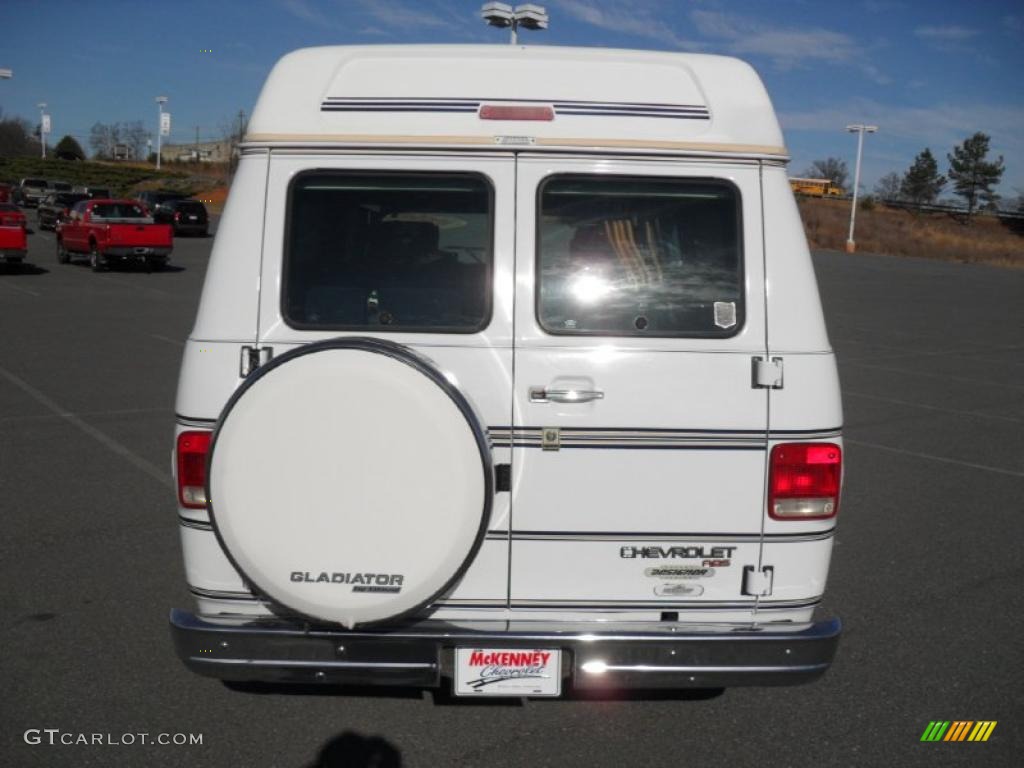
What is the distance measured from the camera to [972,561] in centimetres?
648

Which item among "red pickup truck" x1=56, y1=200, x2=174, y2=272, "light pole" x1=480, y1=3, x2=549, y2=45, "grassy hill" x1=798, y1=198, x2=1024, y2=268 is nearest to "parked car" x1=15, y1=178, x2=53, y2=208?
"red pickup truck" x1=56, y1=200, x2=174, y2=272

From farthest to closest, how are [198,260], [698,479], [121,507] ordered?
1. [198,260]
2. [121,507]
3. [698,479]

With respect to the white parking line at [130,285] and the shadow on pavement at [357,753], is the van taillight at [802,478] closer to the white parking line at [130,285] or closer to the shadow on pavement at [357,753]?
the shadow on pavement at [357,753]

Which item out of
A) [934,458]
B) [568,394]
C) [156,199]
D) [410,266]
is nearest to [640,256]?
[568,394]

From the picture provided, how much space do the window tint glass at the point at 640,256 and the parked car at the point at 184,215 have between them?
40.0 metres

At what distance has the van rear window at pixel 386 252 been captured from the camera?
148 inches

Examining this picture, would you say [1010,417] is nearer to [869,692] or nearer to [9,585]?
[869,692]

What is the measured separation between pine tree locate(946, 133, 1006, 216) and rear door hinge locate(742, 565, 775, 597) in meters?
98.1

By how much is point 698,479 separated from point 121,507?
479 cm

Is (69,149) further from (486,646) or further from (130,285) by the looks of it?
(486,646)

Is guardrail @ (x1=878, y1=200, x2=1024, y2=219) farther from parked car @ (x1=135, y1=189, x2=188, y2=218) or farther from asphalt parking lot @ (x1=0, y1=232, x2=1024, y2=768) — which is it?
asphalt parking lot @ (x1=0, y1=232, x2=1024, y2=768)

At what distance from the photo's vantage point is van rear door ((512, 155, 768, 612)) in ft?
12.0

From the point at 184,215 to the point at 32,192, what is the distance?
2291 cm

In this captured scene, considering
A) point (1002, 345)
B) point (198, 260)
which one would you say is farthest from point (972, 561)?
point (198, 260)
